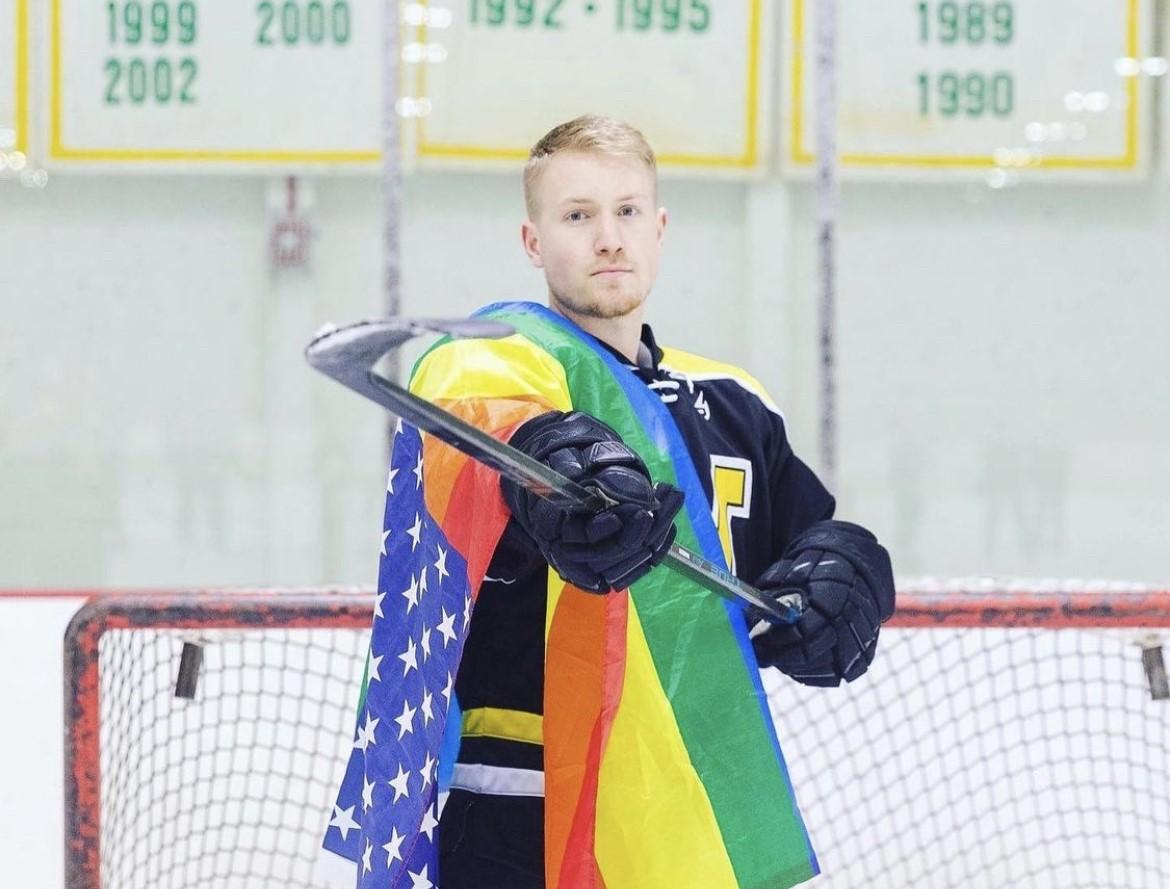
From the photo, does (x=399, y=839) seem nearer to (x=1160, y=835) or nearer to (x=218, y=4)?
(x=1160, y=835)

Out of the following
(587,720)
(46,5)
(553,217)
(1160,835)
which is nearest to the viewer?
(587,720)

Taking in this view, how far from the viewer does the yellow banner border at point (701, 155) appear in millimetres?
3777

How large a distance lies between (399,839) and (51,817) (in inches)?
50.3

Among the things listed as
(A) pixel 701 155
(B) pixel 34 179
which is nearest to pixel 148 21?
(B) pixel 34 179

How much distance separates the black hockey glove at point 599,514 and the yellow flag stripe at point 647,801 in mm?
147

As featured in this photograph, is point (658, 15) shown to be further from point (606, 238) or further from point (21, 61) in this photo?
point (606, 238)

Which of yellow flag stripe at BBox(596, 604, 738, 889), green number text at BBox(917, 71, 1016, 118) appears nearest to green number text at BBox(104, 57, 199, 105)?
green number text at BBox(917, 71, 1016, 118)

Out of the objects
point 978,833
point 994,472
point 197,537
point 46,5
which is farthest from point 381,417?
point 978,833

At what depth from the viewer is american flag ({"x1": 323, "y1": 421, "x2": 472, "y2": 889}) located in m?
1.03

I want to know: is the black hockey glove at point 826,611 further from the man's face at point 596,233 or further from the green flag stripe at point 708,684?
the man's face at point 596,233

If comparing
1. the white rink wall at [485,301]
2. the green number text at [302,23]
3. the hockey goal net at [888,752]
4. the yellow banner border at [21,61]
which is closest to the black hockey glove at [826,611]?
the hockey goal net at [888,752]

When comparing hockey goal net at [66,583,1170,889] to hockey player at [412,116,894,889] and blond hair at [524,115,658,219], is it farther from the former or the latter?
blond hair at [524,115,658,219]

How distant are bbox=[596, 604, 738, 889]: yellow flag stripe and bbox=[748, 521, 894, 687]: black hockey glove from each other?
4.5 inches

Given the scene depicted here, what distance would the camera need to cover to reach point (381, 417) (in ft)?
12.8
